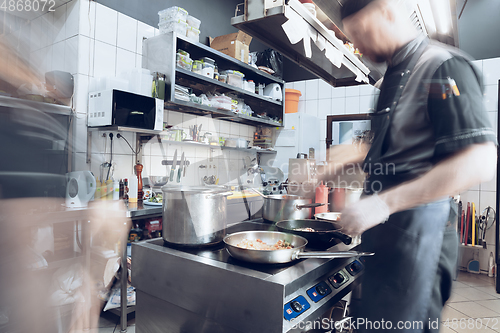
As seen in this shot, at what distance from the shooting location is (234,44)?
12.5 feet

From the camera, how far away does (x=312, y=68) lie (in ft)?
6.81

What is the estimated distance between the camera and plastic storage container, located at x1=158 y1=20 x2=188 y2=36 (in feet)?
10.3

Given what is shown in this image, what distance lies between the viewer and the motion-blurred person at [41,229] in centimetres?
214

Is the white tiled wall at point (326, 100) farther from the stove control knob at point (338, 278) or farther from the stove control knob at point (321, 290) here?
the stove control knob at point (321, 290)

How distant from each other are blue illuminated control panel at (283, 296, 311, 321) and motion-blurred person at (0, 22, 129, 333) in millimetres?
1764

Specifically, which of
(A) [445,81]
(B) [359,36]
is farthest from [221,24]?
(A) [445,81]

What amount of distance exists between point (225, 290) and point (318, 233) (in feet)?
1.56

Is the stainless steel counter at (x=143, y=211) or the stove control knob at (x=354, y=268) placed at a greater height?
the stainless steel counter at (x=143, y=211)

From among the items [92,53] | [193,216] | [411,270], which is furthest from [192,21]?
[411,270]

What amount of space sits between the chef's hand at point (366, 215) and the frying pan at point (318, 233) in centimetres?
18

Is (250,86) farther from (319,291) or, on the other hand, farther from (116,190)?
(319,291)

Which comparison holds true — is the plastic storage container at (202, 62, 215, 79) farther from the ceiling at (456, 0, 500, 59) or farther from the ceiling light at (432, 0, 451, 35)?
the ceiling at (456, 0, 500, 59)

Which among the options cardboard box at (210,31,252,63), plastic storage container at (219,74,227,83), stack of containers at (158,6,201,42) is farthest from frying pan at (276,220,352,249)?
cardboard box at (210,31,252,63)

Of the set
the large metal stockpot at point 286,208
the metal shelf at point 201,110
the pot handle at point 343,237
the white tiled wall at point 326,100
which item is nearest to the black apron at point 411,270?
the pot handle at point 343,237
